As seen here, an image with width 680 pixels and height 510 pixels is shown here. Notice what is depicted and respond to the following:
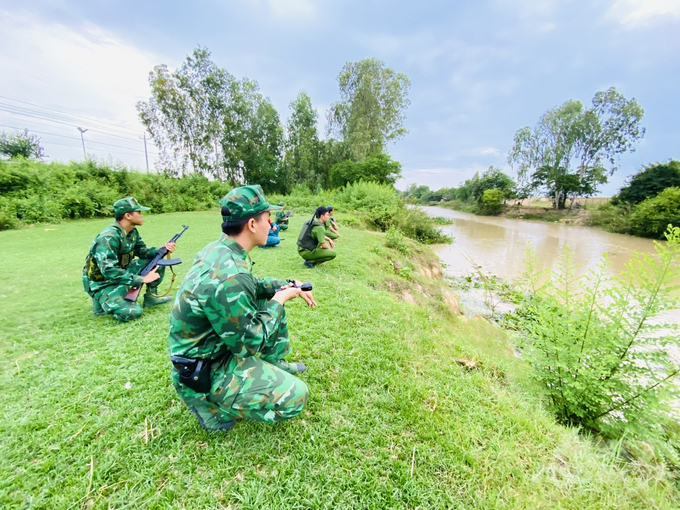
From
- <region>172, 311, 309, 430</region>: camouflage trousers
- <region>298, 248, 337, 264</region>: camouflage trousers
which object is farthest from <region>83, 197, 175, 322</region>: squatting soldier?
<region>298, 248, 337, 264</region>: camouflage trousers

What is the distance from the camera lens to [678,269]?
204cm

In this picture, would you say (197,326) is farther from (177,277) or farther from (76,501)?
(177,277)

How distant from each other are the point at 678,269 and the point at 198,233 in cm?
1032

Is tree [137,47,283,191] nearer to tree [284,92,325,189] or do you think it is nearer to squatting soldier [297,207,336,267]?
tree [284,92,325,189]

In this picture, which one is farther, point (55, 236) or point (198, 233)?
point (198, 233)

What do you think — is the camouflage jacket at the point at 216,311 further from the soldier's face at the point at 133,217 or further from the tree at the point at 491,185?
the tree at the point at 491,185

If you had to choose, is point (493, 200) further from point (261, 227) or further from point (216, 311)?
point (216, 311)

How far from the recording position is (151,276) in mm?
3416

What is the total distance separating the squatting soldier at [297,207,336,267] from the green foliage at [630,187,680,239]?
74.9 ft

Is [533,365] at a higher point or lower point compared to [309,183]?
lower

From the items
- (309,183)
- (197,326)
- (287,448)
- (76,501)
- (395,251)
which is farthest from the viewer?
(309,183)

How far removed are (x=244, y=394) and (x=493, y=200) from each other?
4110 cm

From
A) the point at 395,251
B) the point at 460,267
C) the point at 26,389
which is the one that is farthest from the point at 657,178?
the point at 26,389

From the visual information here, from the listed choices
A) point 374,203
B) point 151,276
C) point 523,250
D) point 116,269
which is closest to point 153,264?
point 151,276
